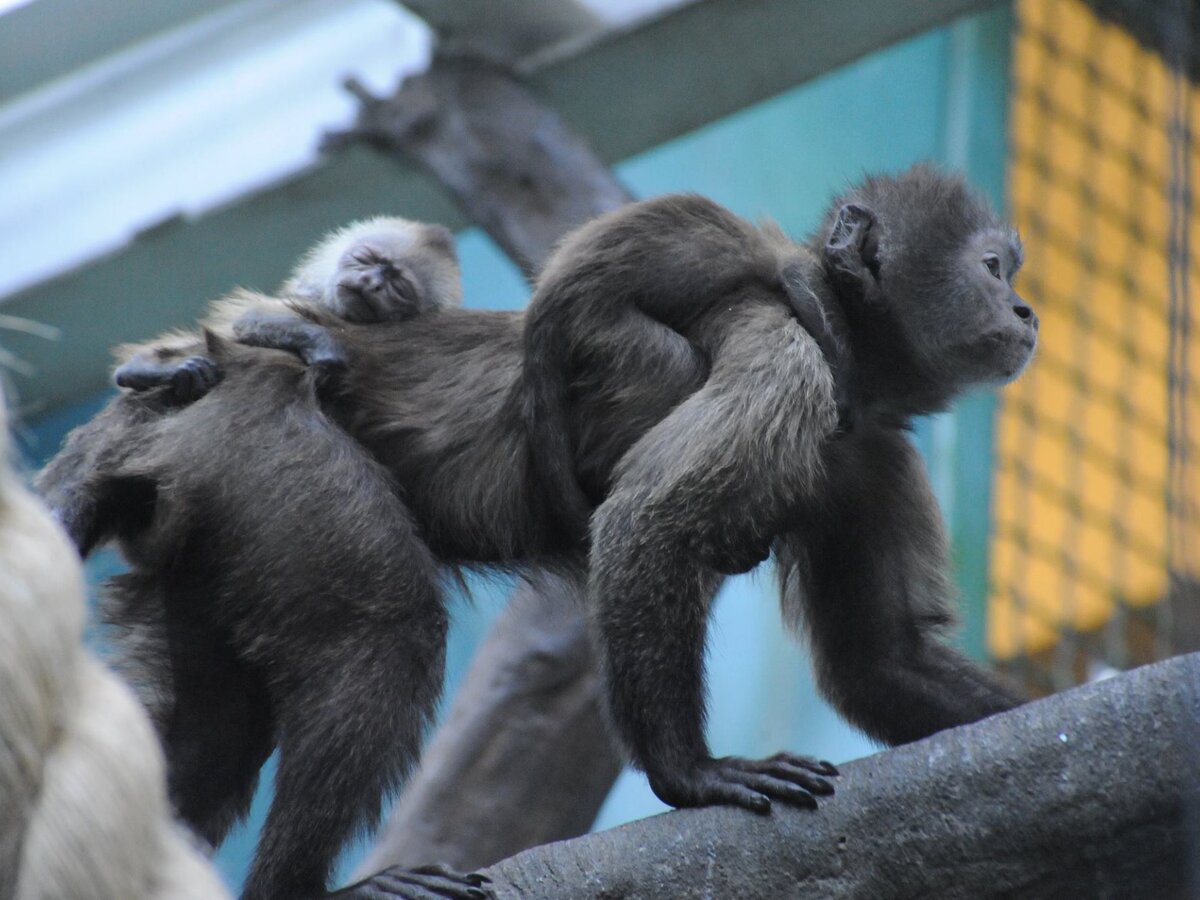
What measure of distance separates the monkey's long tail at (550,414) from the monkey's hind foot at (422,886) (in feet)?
2.91

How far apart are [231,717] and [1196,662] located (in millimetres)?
2106

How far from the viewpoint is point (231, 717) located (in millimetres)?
4062

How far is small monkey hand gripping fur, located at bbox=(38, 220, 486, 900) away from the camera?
3.62 metres

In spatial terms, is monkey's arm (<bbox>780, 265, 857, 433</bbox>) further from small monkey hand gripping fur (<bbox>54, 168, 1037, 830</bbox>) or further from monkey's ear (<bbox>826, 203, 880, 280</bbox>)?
monkey's ear (<bbox>826, 203, 880, 280</bbox>)

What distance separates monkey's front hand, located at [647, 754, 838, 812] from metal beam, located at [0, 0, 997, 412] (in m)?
3.88

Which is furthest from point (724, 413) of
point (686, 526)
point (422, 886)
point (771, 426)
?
point (422, 886)

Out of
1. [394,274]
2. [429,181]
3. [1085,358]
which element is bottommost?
[1085,358]

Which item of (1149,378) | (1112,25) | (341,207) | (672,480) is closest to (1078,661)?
(1149,378)

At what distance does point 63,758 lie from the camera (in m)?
1.76

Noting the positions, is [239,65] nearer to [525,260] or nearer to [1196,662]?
[525,260]

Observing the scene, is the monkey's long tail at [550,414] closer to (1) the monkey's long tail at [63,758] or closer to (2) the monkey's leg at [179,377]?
(2) the monkey's leg at [179,377]

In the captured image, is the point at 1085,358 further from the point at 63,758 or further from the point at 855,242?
the point at 63,758

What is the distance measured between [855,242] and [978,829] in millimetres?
1578

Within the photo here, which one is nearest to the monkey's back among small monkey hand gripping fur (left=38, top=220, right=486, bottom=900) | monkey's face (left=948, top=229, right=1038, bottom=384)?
small monkey hand gripping fur (left=38, top=220, right=486, bottom=900)
